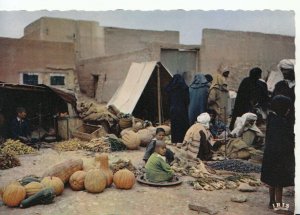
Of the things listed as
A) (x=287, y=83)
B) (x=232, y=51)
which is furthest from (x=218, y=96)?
(x=232, y=51)

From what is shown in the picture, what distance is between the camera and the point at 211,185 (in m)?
5.02

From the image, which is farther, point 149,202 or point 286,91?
point 286,91

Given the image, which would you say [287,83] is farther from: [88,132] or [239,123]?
[88,132]

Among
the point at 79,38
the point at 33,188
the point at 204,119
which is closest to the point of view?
the point at 33,188

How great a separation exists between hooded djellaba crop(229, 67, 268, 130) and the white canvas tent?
2.52 meters

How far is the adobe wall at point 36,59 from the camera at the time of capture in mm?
12109

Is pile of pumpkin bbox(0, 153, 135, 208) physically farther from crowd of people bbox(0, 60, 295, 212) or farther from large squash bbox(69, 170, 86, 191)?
crowd of people bbox(0, 60, 295, 212)

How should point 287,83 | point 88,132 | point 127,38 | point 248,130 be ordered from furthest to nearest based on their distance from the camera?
point 127,38 < point 88,132 < point 248,130 < point 287,83

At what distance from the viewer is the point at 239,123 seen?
22.9 feet

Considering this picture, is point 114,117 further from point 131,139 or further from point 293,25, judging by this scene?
point 293,25

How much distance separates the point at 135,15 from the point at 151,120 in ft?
15.8

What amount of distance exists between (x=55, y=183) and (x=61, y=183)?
3.2 inches

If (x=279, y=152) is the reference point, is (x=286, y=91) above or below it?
above
